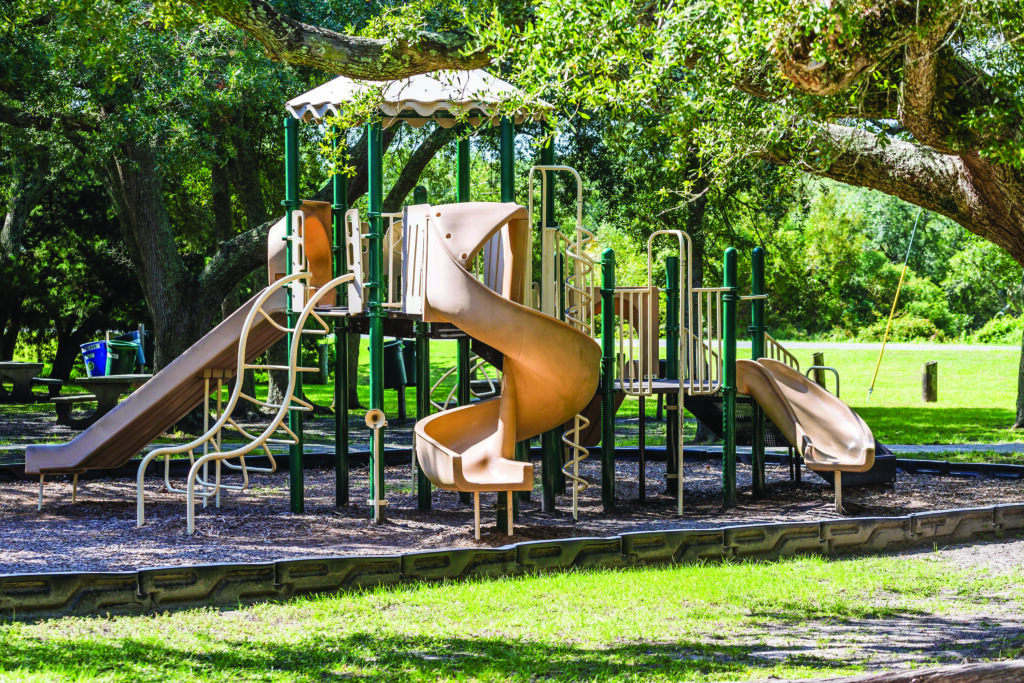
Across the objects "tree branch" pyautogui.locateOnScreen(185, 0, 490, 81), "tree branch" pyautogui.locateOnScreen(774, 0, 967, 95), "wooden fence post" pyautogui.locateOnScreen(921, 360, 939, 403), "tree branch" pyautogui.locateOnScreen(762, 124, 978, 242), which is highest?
"tree branch" pyautogui.locateOnScreen(185, 0, 490, 81)

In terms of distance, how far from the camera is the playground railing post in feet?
33.1

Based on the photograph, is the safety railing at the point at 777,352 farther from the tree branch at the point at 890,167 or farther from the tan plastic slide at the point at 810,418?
the tree branch at the point at 890,167

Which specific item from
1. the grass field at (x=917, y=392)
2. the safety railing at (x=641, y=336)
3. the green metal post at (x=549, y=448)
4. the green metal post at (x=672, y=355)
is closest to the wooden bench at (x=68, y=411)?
the grass field at (x=917, y=392)

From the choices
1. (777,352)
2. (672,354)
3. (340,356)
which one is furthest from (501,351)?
(777,352)

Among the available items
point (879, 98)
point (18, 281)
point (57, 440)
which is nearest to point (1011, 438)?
point (879, 98)

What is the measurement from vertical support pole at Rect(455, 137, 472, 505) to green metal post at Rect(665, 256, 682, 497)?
71.9 inches

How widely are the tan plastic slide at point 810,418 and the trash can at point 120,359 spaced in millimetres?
16045

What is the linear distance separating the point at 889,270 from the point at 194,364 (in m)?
42.0

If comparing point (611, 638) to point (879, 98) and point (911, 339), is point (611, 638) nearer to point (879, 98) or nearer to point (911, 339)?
point (879, 98)

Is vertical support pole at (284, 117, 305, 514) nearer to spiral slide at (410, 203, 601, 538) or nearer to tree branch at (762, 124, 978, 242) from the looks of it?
spiral slide at (410, 203, 601, 538)

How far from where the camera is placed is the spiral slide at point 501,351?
791 cm

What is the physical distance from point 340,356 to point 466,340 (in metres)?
1.11

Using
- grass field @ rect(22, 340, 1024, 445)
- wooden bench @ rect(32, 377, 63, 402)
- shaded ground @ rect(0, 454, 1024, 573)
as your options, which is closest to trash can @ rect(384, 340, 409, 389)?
grass field @ rect(22, 340, 1024, 445)

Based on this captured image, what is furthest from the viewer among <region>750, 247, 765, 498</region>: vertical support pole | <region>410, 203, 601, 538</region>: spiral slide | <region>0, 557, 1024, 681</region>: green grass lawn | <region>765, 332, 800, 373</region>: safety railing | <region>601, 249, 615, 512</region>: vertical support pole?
<region>765, 332, 800, 373</region>: safety railing
